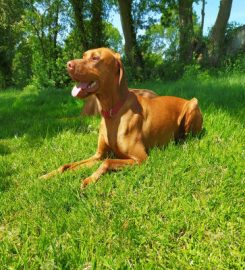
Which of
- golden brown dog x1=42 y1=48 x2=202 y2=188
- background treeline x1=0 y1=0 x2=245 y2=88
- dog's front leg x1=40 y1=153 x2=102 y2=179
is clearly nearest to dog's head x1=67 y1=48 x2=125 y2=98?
golden brown dog x1=42 y1=48 x2=202 y2=188

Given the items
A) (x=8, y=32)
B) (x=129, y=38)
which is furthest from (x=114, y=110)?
(x=8, y=32)

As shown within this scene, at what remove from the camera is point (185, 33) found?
15.8 meters

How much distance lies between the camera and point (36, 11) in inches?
899

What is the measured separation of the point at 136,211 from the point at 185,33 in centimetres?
1380

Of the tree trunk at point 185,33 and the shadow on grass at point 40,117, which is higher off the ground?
the tree trunk at point 185,33

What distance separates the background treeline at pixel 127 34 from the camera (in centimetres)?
1560

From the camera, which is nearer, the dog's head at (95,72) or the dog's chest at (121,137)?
the dog's head at (95,72)

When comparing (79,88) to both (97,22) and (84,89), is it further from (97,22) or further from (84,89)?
(97,22)

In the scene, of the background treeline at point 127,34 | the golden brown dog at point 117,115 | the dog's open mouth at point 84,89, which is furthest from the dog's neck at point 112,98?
the background treeline at point 127,34

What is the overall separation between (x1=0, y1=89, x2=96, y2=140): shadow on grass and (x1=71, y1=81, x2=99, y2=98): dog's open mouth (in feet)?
7.18

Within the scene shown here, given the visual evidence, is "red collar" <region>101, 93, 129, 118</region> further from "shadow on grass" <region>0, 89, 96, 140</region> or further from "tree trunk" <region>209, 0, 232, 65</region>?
"tree trunk" <region>209, 0, 232, 65</region>

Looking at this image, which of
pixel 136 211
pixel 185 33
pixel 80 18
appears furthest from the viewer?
pixel 80 18

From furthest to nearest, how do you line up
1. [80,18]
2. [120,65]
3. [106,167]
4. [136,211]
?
[80,18]
[120,65]
[106,167]
[136,211]

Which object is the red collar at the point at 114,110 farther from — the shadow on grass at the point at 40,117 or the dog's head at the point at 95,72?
the shadow on grass at the point at 40,117
